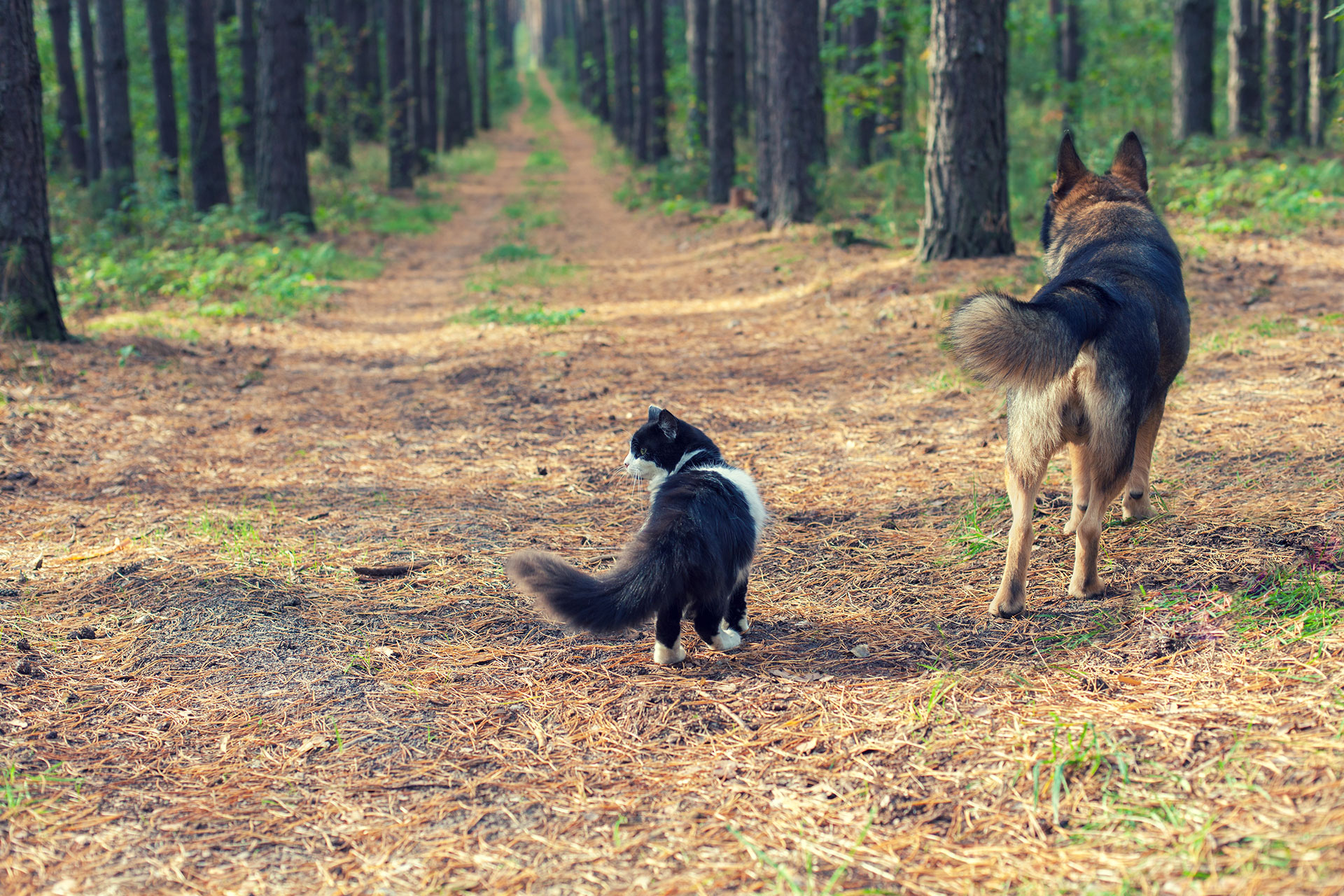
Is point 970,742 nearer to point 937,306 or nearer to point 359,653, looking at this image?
point 359,653

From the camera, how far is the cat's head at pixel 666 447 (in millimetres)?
3949

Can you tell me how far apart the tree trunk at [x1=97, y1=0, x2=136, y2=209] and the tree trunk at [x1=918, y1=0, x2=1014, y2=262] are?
13.3 meters

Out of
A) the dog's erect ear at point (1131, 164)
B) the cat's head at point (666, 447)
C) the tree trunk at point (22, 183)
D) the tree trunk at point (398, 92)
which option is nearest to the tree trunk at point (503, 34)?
the tree trunk at point (398, 92)

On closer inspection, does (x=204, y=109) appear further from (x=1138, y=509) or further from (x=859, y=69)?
(x=1138, y=509)

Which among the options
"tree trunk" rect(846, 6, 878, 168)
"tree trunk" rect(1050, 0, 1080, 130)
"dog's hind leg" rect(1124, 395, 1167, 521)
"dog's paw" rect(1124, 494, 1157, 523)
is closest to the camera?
"dog's hind leg" rect(1124, 395, 1167, 521)

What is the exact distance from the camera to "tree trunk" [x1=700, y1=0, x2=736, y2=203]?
16969 millimetres

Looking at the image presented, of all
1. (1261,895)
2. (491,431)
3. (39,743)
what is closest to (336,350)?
(491,431)

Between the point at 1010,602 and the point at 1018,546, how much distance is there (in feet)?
0.72

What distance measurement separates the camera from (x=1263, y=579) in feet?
10.9

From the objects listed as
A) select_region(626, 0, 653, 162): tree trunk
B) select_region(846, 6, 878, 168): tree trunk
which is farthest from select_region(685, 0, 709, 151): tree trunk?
select_region(626, 0, 653, 162): tree trunk

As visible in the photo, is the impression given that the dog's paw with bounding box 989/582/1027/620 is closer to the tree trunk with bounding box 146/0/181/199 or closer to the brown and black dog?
the brown and black dog

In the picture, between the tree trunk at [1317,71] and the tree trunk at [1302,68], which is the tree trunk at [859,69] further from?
the tree trunk at [1302,68]

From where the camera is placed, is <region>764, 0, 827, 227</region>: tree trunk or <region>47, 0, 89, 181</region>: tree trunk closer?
<region>764, 0, 827, 227</region>: tree trunk

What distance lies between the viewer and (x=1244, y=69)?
604 inches
